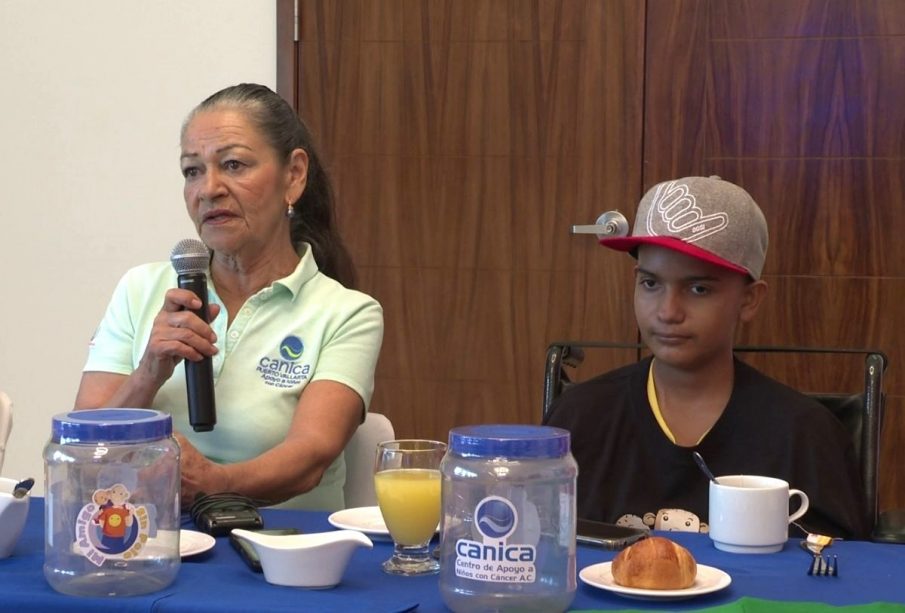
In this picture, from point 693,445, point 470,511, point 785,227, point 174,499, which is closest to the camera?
point 470,511

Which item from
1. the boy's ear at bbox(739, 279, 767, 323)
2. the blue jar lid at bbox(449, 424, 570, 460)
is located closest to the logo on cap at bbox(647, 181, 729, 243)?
the boy's ear at bbox(739, 279, 767, 323)

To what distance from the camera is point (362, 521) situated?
4.91 ft

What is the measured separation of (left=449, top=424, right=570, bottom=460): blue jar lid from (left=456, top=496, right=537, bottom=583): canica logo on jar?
0.04m

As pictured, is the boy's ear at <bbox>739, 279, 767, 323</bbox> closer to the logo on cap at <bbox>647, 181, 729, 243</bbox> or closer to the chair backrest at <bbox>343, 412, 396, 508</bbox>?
the logo on cap at <bbox>647, 181, 729, 243</bbox>

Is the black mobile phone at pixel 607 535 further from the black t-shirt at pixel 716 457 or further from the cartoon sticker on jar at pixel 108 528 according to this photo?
the cartoon sticker on jar at pixel 108 528

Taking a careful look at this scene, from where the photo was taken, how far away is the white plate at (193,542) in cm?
131

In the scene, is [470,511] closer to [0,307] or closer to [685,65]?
[685,65]

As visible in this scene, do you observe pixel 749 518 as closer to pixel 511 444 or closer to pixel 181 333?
pixel 511 444

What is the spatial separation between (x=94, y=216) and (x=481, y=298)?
1.24 metres

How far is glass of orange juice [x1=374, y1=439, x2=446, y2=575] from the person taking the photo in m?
1.29

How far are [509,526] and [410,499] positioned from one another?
21 cm

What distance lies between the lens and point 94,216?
371 cm

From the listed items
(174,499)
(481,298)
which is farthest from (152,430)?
(481,298)

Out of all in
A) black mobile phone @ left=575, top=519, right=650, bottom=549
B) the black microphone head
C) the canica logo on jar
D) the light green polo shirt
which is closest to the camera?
the canica logo on jar
